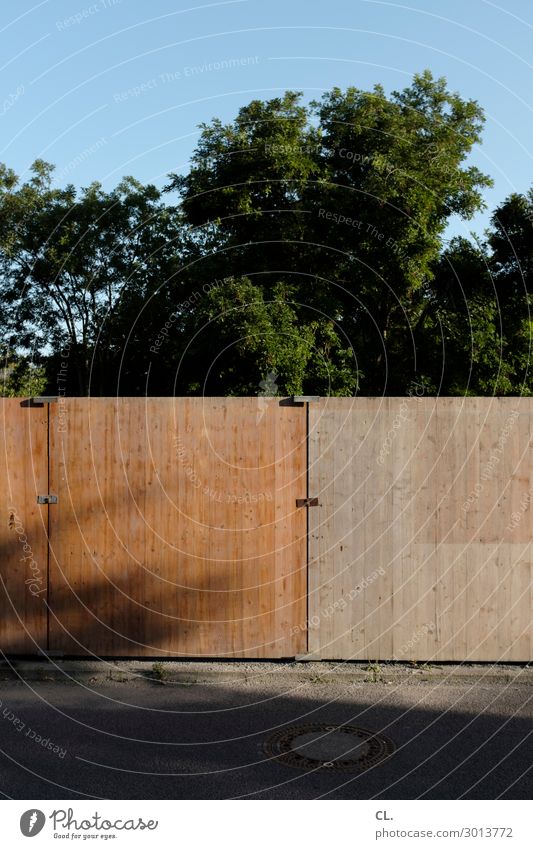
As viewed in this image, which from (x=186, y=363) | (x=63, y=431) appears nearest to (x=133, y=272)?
(x=186, y=363)

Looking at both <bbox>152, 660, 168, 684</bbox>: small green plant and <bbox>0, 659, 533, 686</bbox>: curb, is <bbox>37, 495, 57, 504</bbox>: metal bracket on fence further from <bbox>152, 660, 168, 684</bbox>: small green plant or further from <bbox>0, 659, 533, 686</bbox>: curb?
<bbox>152, 660, 168, 684</bbox>: small green plant

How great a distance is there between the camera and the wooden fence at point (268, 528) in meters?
8.47

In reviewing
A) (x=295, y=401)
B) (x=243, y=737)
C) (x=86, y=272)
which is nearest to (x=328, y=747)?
(x=243, y=737)

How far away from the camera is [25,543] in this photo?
8.60 metres

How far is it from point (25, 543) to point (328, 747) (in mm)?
3849

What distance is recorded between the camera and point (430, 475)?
27.9 ft

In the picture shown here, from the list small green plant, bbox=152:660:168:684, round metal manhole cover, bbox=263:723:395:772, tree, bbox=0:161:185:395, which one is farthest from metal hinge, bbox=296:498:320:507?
tree, bbox=0:161:185:395

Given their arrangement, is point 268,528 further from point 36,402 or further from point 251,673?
point 36,402

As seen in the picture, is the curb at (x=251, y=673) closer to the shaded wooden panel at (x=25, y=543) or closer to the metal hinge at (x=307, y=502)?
the shaded wooden panel at (x=25, y=543)

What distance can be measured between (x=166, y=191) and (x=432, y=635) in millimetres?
25137

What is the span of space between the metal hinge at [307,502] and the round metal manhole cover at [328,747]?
229 cm

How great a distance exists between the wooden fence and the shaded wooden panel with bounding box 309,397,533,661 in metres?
0.01

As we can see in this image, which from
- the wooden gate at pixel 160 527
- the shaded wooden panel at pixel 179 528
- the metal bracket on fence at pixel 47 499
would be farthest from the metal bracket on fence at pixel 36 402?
the metal bracket on fence at pixel 47 499

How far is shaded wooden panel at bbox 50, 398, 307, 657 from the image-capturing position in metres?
8.51
